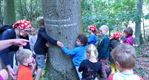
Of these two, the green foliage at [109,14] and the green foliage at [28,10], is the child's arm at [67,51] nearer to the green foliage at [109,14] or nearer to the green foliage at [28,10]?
the green foliage at [109,14]

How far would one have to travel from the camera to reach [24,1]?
2322 cm

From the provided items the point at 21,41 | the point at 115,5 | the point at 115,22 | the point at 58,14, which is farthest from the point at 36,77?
the point at 115,5

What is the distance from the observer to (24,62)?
219 inches

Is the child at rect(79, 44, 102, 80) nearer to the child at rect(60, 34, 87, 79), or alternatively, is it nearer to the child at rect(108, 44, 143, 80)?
the child at rect(60, 34, 87, 79)

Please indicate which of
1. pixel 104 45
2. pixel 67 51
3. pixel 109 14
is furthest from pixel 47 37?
pixel 109 14

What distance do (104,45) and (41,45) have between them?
133 centimetres

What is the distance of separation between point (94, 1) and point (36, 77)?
12.3 meters

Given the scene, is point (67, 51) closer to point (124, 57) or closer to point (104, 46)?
point (104, 46)

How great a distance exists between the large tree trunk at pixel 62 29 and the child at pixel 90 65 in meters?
0.53

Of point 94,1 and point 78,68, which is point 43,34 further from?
point 94,1

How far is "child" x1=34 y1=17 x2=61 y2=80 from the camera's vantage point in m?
6.37

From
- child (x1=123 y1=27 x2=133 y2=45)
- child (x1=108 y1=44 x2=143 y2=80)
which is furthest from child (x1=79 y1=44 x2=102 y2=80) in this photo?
child (x1=123 y1=27 x2=133 y2=45)

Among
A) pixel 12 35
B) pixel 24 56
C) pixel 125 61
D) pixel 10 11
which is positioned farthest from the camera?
pixel 10 11

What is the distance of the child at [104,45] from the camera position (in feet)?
22.6
